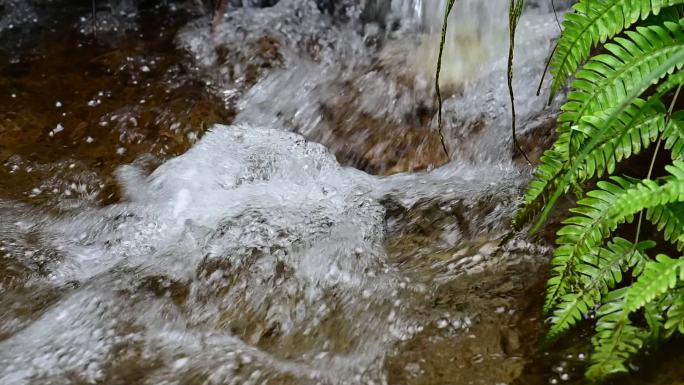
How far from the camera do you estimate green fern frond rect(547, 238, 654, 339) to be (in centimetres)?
170

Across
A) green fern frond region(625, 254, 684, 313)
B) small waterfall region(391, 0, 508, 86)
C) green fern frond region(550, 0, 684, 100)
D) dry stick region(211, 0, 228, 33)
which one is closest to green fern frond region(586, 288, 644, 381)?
green fern frond region(625, 254, 684, 313)

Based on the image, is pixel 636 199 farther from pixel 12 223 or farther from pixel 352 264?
pixel 12 223

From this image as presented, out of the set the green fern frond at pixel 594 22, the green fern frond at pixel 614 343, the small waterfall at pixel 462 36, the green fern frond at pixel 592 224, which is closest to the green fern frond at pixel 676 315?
the green fern frond at pixel 614 343

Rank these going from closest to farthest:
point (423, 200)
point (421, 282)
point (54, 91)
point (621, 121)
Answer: point (621, 121), point (421, 282), point (423, 200), point (54, 91)

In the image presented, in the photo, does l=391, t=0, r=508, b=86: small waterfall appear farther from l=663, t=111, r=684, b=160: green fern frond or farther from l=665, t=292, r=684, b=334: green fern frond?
l=665, t=292, r=684, b=334: green fern frond

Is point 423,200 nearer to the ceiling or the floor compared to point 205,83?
nearer to the floor

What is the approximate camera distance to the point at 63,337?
210 centimetres

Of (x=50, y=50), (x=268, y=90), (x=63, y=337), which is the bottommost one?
(x=63, y=337)

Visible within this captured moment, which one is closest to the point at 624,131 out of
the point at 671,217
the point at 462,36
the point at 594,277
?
the point at 671,217

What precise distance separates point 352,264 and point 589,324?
0.83m

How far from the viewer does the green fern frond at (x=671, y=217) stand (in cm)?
168

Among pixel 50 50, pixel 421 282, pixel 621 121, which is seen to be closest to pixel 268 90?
pixel 50 50

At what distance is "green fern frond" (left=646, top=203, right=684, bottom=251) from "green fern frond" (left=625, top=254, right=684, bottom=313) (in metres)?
0.16

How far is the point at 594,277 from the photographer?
171cm
